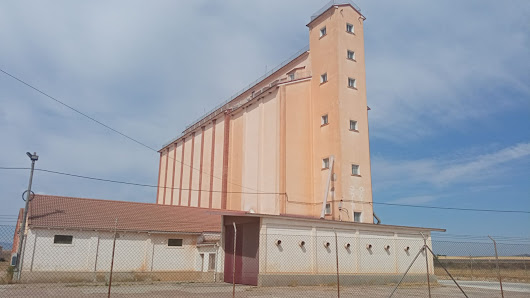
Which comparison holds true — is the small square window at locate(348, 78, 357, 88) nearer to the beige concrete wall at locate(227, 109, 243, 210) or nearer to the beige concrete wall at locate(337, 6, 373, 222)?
the beige concrete wall at locate(337, 6, 373, 222)

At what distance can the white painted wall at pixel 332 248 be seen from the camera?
72.2ft

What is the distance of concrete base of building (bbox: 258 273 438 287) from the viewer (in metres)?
21.4

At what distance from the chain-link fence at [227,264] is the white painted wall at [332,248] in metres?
0.06

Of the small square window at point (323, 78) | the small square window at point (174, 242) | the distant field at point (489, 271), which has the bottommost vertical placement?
the distant field at point (489, 271)

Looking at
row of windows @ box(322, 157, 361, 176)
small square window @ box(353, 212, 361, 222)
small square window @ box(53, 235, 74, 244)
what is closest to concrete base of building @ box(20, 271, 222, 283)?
→ small square window @ box(53, 235, 74, 244)

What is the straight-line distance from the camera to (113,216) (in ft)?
96.3

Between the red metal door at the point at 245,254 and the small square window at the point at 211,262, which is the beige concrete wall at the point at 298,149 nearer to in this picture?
the small square window at the point at 211,262

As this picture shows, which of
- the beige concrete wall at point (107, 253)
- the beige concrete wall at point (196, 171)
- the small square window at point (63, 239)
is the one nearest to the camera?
the beige concrete wall at point (107, 253)

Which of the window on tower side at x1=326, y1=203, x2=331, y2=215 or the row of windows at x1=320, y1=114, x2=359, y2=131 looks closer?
the window on tower side at x1=326, y1=203, x2=331, y2=215

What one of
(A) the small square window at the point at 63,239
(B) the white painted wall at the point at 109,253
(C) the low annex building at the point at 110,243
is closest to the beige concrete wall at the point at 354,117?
(C) the low annex building at the point at 110,243

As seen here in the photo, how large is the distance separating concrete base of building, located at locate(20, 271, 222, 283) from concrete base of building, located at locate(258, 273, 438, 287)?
459cm

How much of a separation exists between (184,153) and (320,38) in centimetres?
2666

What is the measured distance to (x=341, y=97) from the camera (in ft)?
108

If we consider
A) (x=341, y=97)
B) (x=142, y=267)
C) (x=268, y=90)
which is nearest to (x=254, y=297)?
(x=142, y=267)
